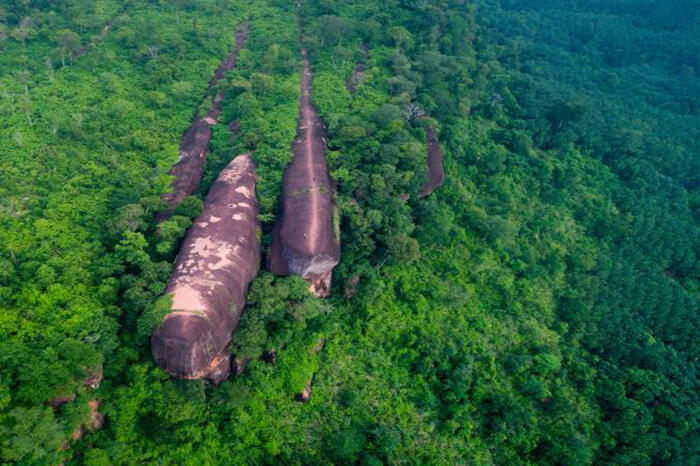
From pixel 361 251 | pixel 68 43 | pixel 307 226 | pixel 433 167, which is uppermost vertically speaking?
pixel 68 43

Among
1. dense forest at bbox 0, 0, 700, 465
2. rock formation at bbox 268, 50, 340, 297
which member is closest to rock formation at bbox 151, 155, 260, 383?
dense forest at bbox 0, 0, 700, 465

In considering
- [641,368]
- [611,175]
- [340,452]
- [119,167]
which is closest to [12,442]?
[340,452]

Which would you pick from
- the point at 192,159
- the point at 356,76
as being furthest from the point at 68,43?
the point at 356,76

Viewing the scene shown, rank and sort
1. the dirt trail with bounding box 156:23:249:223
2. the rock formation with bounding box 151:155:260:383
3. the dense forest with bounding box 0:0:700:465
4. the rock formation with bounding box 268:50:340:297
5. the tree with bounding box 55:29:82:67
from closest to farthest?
the rock formation with bounding box 151:155:260:383 → the dense forest with bounding box 0:0:700:465 → the rock formation with bounding box 268:50:340:297 → the dirt trail with bounding box 156:23:249:223 → the tree with bounding box 55:29:82:67

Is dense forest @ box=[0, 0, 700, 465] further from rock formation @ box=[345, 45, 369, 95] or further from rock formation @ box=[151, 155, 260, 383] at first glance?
rock formation @ box=[151, 155, 260, 383]

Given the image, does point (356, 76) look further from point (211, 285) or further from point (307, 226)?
point (211, 285)

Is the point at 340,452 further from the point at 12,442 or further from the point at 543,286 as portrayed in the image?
the point at 543,286

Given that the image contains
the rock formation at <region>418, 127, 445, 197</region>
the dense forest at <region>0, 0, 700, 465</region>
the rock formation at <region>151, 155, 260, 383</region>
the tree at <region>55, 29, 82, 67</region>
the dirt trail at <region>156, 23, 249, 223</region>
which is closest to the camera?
the rock formation at <region>151, 155, 260, 383</region>
